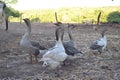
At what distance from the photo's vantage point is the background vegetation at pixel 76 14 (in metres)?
34.7

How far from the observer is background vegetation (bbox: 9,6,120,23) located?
114 ft

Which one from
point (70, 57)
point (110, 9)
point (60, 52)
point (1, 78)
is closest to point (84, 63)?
point (70, 57)

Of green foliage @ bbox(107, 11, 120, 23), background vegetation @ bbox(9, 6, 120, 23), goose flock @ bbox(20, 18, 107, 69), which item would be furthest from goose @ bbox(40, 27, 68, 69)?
background vegetation @ bbox(9, 6, 120, 23)

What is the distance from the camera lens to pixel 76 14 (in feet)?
135

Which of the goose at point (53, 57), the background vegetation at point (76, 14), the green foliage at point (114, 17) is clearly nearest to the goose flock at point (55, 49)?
the goose at point (53, 57)

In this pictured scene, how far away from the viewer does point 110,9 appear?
128ft

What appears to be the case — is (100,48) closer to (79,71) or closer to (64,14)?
(79,71)

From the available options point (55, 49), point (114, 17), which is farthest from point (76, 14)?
point (55, 49)

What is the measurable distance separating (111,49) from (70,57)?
9.48 ft

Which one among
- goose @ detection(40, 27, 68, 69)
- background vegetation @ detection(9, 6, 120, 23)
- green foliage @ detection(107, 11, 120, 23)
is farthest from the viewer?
background vegetation @ detection(9, 6, 120, 23)

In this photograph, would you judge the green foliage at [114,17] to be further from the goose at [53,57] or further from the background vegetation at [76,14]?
the goose at [53,57]

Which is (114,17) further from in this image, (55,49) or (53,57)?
(53,57)

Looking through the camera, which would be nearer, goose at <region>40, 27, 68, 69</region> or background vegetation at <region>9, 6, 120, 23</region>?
goose at <region>40, 27, 68, 69</region>

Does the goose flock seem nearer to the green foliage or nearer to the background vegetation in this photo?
the green foliage
